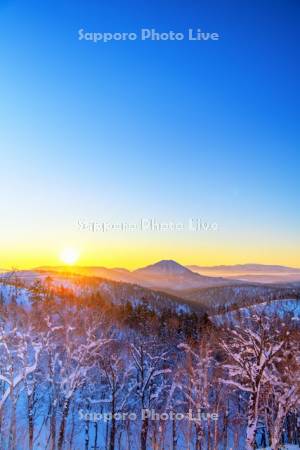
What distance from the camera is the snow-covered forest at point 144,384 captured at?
80.5ft

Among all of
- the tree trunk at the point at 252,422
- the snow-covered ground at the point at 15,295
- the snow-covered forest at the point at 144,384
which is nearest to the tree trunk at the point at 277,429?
the snow-covered forest at the point at 144,384

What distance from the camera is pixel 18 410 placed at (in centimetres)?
5619

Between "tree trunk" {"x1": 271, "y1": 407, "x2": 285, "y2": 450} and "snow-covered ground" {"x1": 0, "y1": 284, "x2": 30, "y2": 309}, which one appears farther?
"snow-covered ground" {"x1": 0, "y1": 284, "x2": 30, "y2": 309}

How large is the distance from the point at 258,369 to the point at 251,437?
3.58 meters

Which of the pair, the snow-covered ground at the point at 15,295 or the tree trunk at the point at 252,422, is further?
the snow-covered ground at the point at 15,295

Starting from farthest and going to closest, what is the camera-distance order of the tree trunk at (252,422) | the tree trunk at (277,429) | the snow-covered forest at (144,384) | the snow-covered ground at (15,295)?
1. the snow-covered ground at (15,295)
2. the snow-covered forest at (144,384)
3. the tree trunk at (277,429)
4. the tree trunk at (252,422)

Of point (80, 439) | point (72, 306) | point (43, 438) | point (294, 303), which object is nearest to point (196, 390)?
point (43, 438)

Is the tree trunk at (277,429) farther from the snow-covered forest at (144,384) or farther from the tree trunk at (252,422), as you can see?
the tree trunk at (252,422)

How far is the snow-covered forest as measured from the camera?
2453 cm

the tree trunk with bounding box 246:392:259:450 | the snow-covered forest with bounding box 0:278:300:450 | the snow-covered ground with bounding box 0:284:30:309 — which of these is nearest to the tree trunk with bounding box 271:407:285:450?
the snow-covered forest with bounding box 0:278:300:450

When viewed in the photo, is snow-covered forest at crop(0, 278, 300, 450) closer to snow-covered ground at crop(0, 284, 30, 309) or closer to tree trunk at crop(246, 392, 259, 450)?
tree trunk at crop(246, 392, 259, 450)

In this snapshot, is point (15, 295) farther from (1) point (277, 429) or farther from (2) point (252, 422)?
(2) point (252, 422)

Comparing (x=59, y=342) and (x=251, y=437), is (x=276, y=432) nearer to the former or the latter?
(x=251, y=437)

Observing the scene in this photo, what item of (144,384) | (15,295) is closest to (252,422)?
(144,384)
